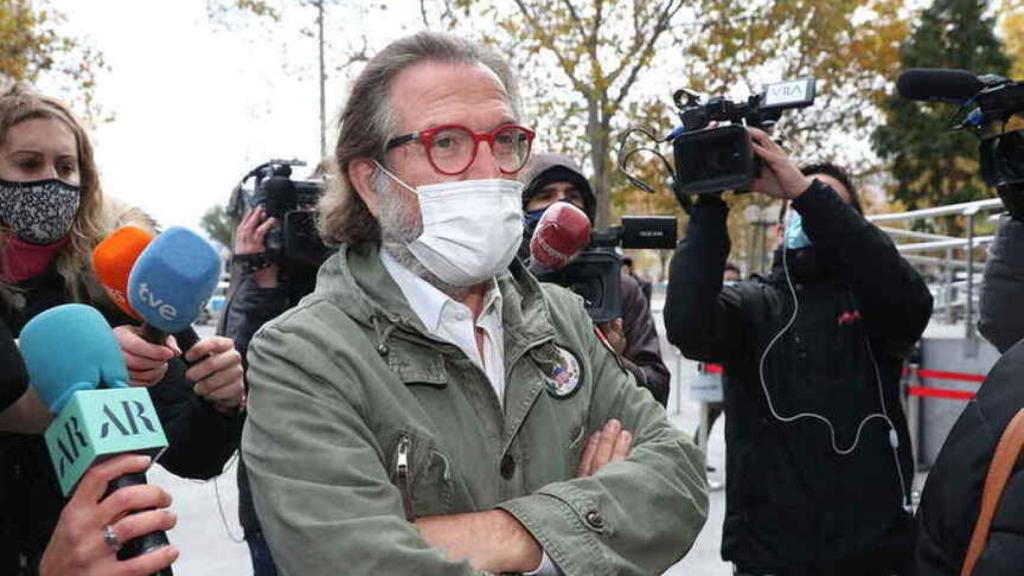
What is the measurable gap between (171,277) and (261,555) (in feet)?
6.91

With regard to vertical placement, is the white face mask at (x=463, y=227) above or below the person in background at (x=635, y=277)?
above

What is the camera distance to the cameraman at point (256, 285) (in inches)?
136

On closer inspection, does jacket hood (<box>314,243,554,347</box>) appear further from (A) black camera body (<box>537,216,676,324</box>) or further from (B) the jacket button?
(A) black camera body (<box>537,216,676,324</box>)

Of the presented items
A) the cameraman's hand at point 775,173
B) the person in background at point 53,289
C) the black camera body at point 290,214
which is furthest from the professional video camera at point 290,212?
the cameraman's hand at point 775,173

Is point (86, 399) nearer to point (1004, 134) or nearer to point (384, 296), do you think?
point (384, 296)

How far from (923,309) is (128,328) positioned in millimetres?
2256

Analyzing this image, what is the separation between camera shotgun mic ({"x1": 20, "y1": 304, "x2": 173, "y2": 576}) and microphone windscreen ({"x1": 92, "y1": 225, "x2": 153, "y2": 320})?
13 cm

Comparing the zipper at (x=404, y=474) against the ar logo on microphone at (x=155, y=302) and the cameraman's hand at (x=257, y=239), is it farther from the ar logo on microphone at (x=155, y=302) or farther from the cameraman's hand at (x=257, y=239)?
the cameraman's hand at (x=257, y=239)

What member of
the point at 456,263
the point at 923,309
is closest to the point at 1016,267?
the point at 923,309

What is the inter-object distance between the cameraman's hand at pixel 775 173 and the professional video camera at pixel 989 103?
2.23 ft

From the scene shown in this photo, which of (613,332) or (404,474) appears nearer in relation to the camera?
(404,474)

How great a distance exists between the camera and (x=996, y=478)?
1195 mm

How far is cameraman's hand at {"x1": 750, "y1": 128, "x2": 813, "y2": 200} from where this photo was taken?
2795 millimetres

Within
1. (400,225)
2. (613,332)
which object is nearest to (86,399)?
(400,225)
